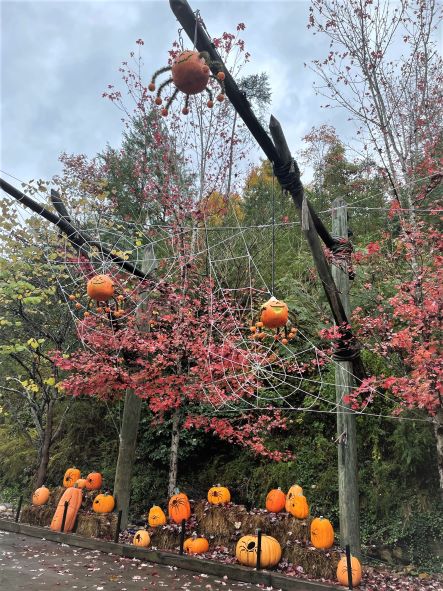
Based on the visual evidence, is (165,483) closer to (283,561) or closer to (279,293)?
(283,561)

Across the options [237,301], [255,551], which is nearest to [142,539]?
[255,551]

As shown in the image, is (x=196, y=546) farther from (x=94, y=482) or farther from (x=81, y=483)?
(x=81, y=483)

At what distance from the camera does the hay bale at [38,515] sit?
741 cm

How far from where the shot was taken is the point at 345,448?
4988 mm

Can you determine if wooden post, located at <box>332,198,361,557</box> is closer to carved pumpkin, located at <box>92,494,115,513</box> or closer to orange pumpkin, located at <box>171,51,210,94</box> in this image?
orange pumpkin, located at <box>171,51,210,94</box>

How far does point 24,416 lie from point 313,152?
1667cm

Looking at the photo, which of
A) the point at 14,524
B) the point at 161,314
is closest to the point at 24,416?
the point at 14,524

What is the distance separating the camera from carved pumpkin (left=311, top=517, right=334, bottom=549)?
16.4ft

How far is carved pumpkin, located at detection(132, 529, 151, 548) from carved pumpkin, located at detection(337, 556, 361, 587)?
2.82 metres

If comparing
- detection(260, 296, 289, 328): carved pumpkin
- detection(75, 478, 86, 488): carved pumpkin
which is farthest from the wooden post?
detection(75, 478, 86, 488): carved pumpkin

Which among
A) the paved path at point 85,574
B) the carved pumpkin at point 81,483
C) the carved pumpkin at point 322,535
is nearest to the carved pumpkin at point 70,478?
the carved pumpkin at point 81,483

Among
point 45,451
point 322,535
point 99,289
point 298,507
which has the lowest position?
point 322,535

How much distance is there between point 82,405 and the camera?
32.6 ft

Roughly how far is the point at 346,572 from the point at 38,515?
558 centimetres
